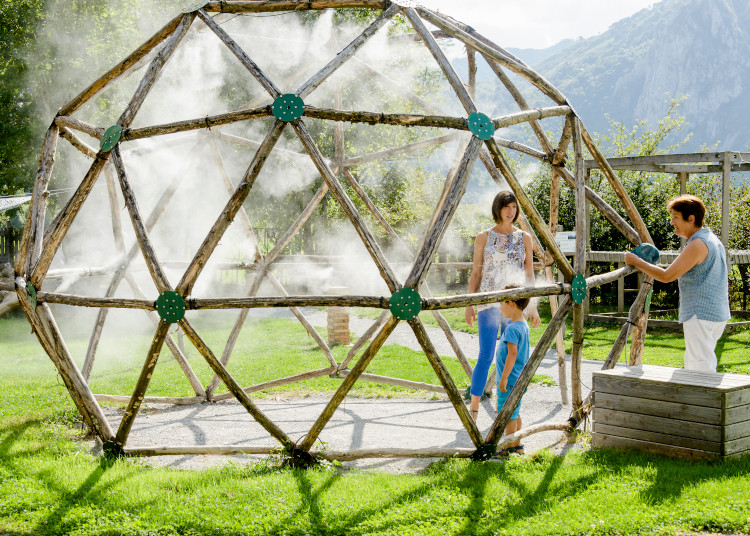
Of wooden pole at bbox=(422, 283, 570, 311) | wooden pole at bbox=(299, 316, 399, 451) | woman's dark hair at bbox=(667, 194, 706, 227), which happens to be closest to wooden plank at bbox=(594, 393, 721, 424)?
wooden pole at bbox=(422, 283, 570, 311)

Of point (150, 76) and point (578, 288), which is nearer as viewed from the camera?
point (150, 76)

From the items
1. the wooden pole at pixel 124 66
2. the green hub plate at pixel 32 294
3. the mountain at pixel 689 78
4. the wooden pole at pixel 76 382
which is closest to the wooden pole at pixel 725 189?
the wooden pole at pixel 124 66

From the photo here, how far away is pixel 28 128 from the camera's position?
1653cm

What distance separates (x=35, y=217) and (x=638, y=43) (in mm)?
130225

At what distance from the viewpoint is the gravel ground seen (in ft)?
18.1

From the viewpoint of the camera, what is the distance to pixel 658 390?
457 cm

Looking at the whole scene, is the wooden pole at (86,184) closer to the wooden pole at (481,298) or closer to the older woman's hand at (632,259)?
the wooden pole at (481,298)

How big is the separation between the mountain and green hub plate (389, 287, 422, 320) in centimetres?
9062

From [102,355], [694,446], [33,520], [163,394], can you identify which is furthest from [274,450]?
[102,355]

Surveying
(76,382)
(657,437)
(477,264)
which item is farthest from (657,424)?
(76,382)

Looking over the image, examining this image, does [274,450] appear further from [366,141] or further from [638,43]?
[638,43]

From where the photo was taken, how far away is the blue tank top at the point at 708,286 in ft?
16.1

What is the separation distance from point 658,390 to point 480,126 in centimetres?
215

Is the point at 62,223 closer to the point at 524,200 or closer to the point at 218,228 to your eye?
the point at 218,228
